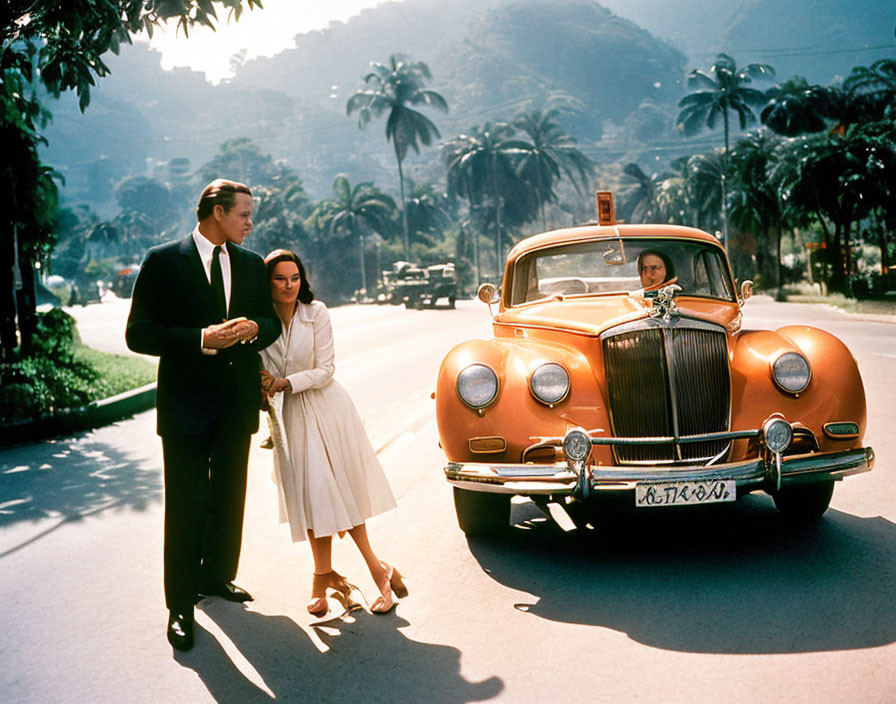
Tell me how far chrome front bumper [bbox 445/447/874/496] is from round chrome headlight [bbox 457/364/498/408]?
1.28 ft

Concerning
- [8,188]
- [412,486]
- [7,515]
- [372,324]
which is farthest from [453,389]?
[372,324]

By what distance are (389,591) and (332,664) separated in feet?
2.26

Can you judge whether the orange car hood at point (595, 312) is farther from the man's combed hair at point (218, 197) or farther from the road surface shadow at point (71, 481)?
the road surface shadow at point (71, 481)

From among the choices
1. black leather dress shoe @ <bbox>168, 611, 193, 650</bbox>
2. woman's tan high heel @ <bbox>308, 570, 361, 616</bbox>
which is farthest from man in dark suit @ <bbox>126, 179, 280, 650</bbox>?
woman's tan high heel @ <bbox>308, 570, 361, 616</bbox>

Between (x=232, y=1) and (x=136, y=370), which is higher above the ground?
(x=232, y=1)

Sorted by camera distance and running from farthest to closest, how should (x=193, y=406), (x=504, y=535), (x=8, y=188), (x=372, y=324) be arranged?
(x=372, y=324) → (x=8, y=188) → (x=504, y=535) → (x=193, y=406)

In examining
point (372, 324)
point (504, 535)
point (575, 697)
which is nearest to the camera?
point (575, 697)

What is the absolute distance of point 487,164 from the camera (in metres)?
81.0

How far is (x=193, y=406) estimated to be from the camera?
423cm

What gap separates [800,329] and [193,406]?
144 inches

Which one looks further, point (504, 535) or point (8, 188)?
point (8, 188)

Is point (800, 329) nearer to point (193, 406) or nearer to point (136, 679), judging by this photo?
point (193, 406)

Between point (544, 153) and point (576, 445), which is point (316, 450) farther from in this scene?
point (544, 153)

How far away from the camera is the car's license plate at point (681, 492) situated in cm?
461
